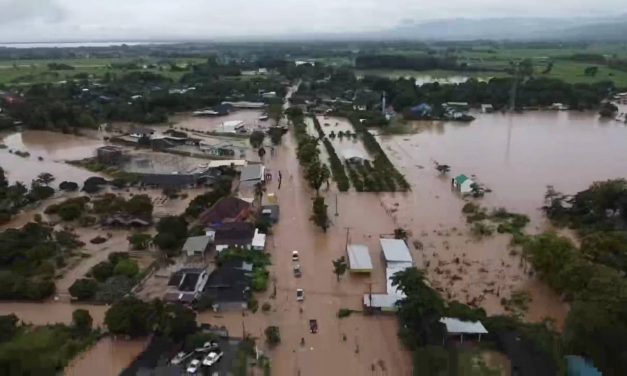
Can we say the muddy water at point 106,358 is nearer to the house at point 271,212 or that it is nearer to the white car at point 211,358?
the white car at point 211,358

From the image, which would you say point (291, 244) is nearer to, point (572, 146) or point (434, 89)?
point (572, 146)

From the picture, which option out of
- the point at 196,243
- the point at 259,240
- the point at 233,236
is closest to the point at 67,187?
the point at 196,243

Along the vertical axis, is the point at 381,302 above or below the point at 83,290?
below

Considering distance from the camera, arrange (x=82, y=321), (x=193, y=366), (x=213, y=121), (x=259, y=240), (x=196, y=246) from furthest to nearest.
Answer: (x=213, y=121)
(x=259, y=240)
(x=196, y=246)
(x=82, y=321)
(x=193, y=366)

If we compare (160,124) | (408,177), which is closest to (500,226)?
(408,177)

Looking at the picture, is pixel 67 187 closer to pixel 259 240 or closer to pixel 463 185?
pixel 259 240

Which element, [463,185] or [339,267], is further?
[463,185]

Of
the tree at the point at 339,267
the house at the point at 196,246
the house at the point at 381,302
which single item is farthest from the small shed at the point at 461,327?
the house at the point at 196,246
